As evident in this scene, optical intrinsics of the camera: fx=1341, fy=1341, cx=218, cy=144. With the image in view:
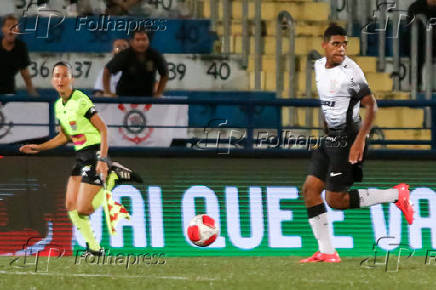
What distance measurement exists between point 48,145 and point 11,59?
6.20 feet

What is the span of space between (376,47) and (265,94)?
1.92 metres

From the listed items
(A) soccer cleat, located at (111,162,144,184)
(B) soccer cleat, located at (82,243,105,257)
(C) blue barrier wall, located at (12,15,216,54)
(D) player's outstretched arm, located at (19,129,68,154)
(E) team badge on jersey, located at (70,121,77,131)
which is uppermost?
(C) blue barrier wall, located at (12,15,216,54)

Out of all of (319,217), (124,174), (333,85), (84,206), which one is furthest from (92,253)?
(333,85)

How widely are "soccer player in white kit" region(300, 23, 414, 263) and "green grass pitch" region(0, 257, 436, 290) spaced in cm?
50

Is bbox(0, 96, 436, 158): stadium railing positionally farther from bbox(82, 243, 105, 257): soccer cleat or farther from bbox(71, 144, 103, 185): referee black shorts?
bbox(82, 243, 105, 257): soccer cleat

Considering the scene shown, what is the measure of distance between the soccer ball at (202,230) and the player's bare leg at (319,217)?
1095 mm

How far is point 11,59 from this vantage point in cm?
1425

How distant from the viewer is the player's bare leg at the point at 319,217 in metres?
11.6

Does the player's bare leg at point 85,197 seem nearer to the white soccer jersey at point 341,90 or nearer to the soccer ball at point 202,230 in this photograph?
the soccer ball at point 202,230

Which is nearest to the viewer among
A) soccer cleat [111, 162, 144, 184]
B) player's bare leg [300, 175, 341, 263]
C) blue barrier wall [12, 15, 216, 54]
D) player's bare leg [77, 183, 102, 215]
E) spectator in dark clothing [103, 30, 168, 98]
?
player's bare leg [300, 175, 341, 263]

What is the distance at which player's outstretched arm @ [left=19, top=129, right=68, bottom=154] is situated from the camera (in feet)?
41.4

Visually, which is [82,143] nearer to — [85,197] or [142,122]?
[85,197]

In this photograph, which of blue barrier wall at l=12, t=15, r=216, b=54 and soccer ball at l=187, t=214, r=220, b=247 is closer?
soccer ball at l=187, t=214, r=220, b=247

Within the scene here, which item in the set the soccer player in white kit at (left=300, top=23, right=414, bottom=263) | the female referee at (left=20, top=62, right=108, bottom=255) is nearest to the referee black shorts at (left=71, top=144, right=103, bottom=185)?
the female referee at (left=20, top=62, right=108, bottom=255)
